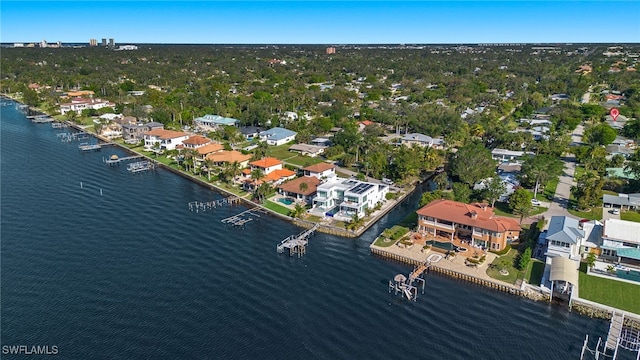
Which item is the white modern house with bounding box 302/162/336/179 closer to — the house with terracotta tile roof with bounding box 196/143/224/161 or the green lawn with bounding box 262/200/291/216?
the green lawn with bounding box 262/200/291/216

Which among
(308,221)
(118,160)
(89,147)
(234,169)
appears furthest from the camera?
(89,147)

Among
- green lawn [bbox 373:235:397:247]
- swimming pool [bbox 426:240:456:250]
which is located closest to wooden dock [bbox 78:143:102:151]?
green lawn [bbox 373:235:397:247]

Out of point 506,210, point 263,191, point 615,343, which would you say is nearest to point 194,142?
point 263,191

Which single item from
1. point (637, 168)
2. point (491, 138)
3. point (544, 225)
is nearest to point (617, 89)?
point (491, 138)

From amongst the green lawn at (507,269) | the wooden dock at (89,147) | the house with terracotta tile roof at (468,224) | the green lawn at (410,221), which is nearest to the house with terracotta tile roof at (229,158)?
the green lawn at (410,221)

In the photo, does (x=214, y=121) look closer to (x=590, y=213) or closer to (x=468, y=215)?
(x=468, y=215)

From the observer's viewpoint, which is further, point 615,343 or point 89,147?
point 89,147

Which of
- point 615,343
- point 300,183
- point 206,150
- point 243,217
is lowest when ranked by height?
point 615,343
